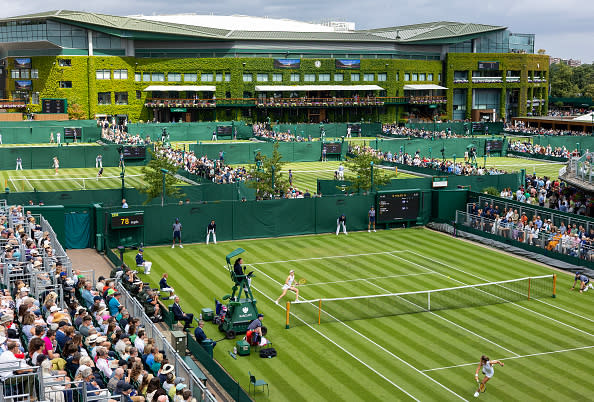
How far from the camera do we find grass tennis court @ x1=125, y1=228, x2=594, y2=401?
21469 mm

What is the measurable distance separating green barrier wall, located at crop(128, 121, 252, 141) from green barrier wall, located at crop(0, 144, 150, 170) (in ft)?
61.2

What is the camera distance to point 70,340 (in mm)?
16094

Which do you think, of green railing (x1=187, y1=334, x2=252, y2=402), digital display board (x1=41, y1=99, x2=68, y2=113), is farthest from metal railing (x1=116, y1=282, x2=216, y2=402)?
digital display board (x1=41, y1=99, x2=68, y2=113)

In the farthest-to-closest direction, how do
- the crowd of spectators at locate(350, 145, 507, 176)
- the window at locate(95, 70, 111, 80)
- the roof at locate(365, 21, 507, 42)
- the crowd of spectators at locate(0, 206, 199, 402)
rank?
the roof at locate(365, 21, 507, 42), the window at locate(95, 70, 111, 80), the crowd of spectators at locate(350, 145, 507, 176), the crowd of spectators at locate(0, 206, 199, 402)

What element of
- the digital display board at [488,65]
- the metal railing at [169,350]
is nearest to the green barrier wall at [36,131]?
the metal railing at [169,350]

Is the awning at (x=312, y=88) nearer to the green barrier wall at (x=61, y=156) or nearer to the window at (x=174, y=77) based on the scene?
the window at (x=174, y=77)

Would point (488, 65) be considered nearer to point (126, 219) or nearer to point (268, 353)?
point (126, 219)

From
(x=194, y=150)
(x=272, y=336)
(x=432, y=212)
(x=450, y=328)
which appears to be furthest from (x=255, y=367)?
(x=194, y=150)

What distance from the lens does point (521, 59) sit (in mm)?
138000

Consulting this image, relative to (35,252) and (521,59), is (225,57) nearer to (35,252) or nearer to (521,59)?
(521,59)

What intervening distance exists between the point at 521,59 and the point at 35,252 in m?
128

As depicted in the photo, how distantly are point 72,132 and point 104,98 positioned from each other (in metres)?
30.0

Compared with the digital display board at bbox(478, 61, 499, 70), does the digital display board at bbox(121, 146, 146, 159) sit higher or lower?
lower

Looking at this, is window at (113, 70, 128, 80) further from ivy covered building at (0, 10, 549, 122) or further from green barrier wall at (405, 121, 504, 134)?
green barrier wall at (405, 121, 504, 134)
